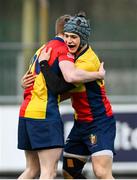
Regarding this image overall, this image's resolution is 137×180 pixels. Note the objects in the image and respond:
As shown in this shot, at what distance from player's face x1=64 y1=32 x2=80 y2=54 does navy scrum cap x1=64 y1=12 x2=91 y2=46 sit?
1.4 inches

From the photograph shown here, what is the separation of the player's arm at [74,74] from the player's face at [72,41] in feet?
0.65

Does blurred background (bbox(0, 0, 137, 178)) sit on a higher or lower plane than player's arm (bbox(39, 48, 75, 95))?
lower

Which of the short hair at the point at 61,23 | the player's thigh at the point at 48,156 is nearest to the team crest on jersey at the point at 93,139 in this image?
the player's thigh at the point at 48,156

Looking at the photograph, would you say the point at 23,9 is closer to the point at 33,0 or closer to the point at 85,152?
the point at 33,0

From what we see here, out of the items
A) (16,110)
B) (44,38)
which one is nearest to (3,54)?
(16,110)

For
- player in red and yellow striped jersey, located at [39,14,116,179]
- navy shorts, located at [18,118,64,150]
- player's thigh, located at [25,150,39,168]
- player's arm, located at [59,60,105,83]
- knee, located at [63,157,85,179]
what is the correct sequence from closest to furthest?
1. player's arm, located at [59,60,105,83]
2. navy shorts, located at [18,118,64,150]
3. player in red and yellow striped jersey, located at [39,14,116,179]
4. player's thigh, located at [25,150,39,168]
5. knee, located at [63,157,85,179]

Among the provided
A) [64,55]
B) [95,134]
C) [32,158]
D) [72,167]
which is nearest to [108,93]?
[72,167]

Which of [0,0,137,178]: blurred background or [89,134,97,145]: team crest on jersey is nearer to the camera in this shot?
[89,134,97,145]: team crest on jersey

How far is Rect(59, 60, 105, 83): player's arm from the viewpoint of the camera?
7.29 metres

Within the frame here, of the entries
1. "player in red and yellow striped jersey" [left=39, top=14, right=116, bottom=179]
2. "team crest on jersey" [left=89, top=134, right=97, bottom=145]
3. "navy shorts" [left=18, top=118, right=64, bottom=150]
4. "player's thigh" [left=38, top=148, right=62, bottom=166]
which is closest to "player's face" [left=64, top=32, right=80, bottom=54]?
"player in red and yellow striped jersey" [left=39, top=14, right=116, bottom=179]

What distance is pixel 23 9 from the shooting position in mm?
21141

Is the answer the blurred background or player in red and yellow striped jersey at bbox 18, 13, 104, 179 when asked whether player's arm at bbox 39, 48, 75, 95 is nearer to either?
player in red and yellow striped jersey at bbox 18, 13, 104, 179

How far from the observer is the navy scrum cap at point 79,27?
7457mm

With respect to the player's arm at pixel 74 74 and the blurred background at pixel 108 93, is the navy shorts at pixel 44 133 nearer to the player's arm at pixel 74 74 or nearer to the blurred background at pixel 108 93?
the player's arm at pixel 74 74
